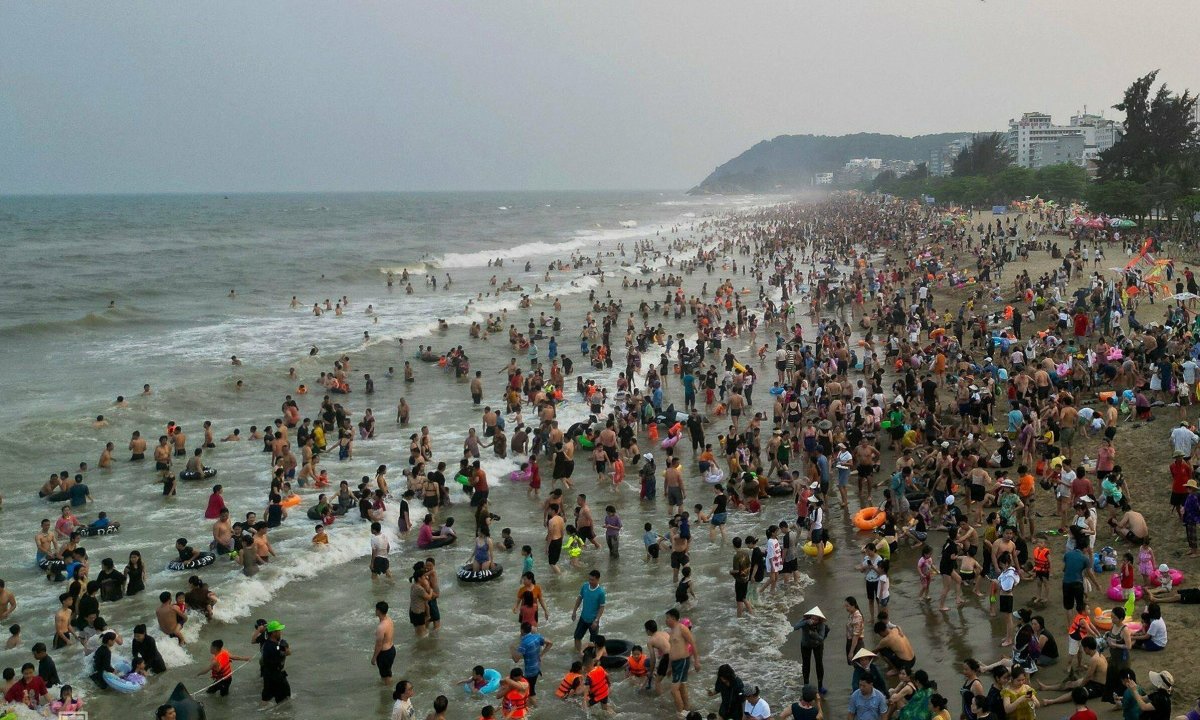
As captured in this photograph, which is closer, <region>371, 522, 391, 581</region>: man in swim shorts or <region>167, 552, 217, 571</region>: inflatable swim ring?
<region>371, 522, 391, 581</region>: man in swim shorts

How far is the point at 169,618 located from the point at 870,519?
11.3 metres

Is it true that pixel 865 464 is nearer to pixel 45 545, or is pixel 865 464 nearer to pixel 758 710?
pixel 758 710

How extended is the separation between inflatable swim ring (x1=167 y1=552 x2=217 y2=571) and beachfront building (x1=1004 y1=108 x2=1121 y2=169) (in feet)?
543

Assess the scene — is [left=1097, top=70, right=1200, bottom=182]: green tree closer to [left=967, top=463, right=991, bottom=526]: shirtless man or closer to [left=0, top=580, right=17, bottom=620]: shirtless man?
[left=967, top=463, right=991, bottom=526]: shirtless man

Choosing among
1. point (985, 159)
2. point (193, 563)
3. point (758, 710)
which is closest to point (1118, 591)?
point (758, 710)

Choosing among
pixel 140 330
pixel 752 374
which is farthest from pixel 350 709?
pixel 140 330

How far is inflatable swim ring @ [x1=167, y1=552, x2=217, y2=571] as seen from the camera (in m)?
14.8

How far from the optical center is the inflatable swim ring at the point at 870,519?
15.1 metres

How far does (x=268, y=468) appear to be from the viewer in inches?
818

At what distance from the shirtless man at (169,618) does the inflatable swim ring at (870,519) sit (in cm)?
1092

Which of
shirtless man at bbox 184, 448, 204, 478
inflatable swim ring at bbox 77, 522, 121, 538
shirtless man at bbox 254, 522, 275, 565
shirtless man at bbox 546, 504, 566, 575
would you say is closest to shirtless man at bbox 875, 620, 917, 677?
shirtless man at bbox 546, 504, 566, 575

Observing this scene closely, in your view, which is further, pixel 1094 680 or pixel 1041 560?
pixel 1041 560

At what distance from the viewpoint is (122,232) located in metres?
114

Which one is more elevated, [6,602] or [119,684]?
[6,602]
